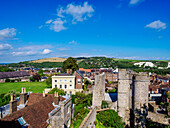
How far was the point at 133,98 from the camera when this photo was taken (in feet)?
63.5

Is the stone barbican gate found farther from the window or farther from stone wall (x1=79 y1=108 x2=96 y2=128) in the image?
the window

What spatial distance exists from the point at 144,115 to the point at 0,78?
77.1 metres

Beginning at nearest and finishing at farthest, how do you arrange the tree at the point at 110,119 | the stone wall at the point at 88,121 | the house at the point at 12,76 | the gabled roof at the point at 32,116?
the gabled roof at the point at 32,116 → the stone wall at the point at 88,121 → the tree at the point at 110,119 → the house at the point at 12,76

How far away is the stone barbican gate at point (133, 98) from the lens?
60.7 feet

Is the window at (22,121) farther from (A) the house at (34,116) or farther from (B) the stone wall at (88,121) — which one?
(B) the stone wall at (88,121)

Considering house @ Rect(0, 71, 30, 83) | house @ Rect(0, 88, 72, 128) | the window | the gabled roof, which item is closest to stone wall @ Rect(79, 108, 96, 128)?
house @ Rect(0, 88, 72, 128)

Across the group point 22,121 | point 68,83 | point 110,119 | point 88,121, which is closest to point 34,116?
point 22,121

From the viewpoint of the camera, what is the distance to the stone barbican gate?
60.7ft

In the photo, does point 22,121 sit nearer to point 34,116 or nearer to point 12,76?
point 34,116

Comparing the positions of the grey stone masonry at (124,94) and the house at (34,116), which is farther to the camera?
the grey stone masonry at (124,94)

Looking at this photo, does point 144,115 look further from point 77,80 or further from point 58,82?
point 58,82

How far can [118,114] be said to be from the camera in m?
21.0

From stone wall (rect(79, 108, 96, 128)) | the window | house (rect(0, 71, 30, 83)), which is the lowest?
house (rect(0, 71, 30, 83))

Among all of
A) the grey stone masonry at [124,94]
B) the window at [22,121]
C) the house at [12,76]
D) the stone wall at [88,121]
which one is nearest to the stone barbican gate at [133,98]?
the grey stone masonry at [124,94]
